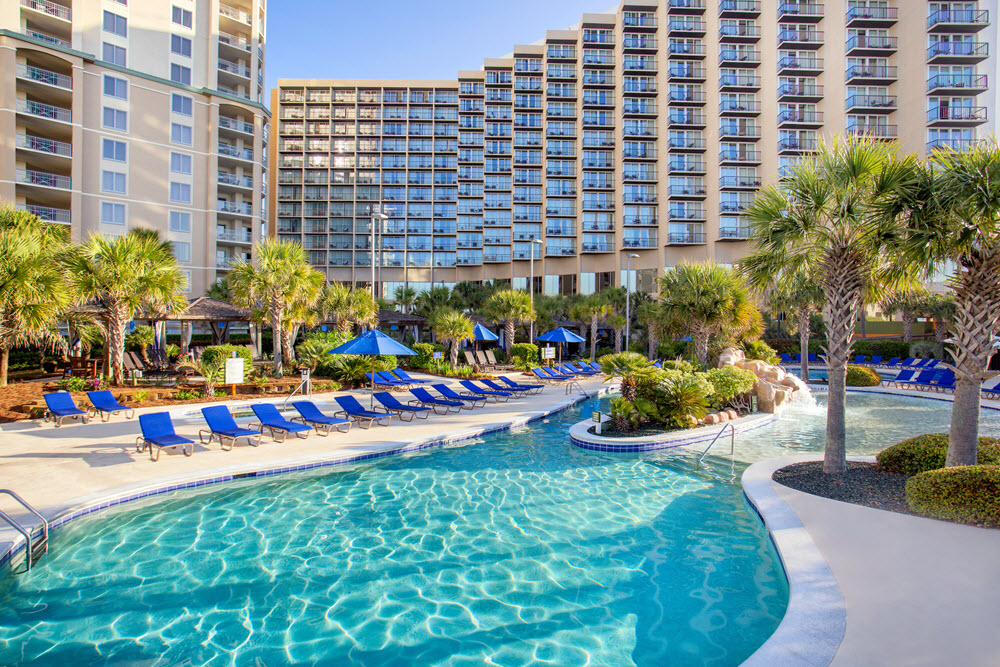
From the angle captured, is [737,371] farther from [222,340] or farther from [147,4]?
[147,4]

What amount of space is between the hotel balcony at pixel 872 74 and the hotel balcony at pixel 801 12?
5218 mm

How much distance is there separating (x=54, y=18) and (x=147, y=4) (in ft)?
18.3

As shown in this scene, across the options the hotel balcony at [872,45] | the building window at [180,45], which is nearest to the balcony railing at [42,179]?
the building window at [180,45]

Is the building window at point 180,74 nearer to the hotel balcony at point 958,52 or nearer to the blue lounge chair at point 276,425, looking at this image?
the blue lounge chair at point 276,425

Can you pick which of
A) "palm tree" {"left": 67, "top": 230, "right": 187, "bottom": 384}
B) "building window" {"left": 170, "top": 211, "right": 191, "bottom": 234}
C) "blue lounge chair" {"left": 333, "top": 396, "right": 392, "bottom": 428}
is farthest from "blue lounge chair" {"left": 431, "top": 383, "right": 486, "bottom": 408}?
"building window" {"left": 170, "top": 211, "right": 191, "bottom": 234}

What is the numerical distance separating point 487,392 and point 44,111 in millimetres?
35656

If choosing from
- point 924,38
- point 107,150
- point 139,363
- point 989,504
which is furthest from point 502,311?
point 924,38

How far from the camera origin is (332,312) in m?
25.0

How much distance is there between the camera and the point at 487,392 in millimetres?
15719

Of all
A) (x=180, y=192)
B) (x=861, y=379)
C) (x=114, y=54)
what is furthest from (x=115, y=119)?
(x=861, y=379)

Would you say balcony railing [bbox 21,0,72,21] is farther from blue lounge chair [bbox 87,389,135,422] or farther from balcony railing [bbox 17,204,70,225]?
blue lounge chair [bbox 87,389,135,422]

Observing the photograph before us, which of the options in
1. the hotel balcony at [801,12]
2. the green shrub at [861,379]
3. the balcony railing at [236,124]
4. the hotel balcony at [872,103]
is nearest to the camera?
the green shrub at [861,379]

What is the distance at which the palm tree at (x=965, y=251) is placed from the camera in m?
6.38

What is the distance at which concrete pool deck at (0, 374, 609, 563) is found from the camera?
6.75 m
